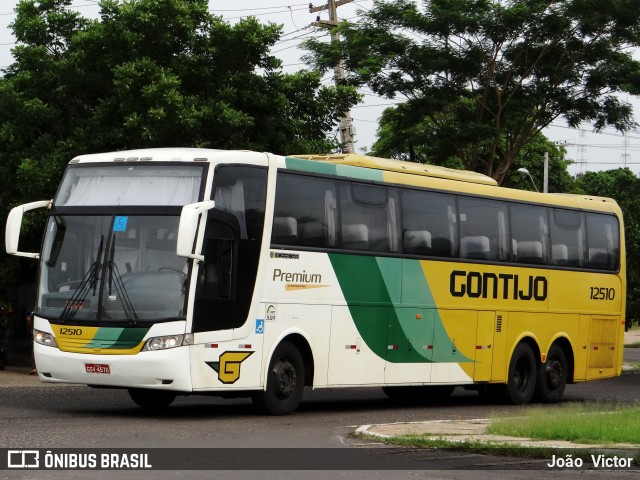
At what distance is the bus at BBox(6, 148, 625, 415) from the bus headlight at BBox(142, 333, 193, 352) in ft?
0.04

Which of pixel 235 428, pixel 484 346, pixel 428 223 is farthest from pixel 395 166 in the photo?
pixel 235 428

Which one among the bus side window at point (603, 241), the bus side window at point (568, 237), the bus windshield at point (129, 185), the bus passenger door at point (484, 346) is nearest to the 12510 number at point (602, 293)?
the bus side window at point (603, 241)

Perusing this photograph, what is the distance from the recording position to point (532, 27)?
1194 inches

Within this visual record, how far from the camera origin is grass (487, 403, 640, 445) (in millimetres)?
13833

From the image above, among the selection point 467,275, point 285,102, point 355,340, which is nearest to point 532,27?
point 285,102

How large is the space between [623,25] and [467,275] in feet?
37.7

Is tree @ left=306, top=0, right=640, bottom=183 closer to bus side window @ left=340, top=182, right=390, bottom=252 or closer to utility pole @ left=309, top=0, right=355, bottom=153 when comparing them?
utility pole @ left=309, top=0, right=355, bottom=153

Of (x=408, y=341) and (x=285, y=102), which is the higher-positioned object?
(x=285, y=102)

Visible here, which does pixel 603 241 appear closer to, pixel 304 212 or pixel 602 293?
pixel 602 293

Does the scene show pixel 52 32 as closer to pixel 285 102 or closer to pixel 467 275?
A: pixel 285 102

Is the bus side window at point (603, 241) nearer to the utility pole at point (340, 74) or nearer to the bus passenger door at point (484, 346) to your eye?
the bus passenger door at point (484, 346)

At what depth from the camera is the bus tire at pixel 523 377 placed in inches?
905

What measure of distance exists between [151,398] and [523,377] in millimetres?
7445

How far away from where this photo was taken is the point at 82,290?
54.3ft
